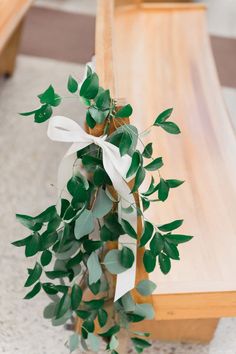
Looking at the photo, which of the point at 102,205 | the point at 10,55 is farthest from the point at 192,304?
the point at 10,55

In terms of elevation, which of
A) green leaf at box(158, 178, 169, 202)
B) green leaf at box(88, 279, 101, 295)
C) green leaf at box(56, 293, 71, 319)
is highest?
green leaf at box(158, 178, 169, 202)

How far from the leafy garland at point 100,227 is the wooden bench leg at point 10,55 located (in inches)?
69.4

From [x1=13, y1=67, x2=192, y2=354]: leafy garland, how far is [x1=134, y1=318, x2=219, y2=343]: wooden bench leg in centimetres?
26

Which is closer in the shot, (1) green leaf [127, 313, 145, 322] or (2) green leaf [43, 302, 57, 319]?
(1) green leaf [127, 313, 145, 322]

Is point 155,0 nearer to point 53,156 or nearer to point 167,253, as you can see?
point 53,156

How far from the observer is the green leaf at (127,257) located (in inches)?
46.7

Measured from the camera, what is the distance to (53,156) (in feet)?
8.11

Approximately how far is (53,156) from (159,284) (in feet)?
4.37

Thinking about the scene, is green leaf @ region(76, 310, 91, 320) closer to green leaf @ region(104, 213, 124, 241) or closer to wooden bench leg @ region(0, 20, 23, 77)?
green leaf @ region(104, 213, 124, 241)

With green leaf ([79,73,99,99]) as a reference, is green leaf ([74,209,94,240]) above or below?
below

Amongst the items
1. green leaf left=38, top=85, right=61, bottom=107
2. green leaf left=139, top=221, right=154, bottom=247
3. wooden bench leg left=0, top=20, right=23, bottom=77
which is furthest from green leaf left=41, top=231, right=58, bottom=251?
wooden bench leg left=0, top=20, right=23, bottom=77

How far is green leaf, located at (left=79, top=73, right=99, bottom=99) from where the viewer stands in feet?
3.43

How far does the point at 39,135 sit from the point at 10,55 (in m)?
0.60

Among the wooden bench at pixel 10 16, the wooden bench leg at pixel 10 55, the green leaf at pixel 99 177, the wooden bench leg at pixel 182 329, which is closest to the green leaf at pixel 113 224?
the green leaf at pixel 99 177
